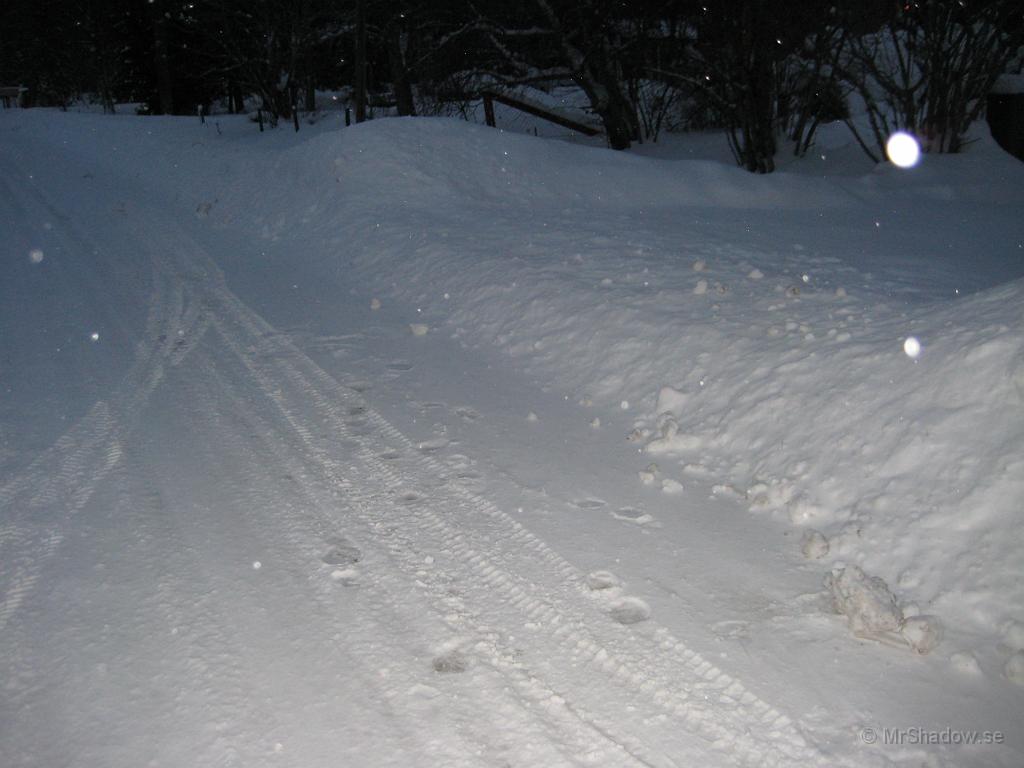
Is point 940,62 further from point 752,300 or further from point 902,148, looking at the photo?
point 752,300

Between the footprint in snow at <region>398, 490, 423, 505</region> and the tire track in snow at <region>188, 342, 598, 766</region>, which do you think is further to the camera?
the footprint in snow at <region>398, 490, 423, 505</region>

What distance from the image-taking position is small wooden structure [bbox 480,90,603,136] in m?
18.2

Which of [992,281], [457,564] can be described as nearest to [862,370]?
[457,564]

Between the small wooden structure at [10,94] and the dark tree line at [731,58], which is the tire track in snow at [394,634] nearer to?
the dark tree line at [731,58]

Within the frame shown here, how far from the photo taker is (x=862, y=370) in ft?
14.8

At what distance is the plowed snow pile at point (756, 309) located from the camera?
3545 mm

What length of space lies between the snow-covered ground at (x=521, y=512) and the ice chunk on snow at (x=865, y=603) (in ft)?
0.05

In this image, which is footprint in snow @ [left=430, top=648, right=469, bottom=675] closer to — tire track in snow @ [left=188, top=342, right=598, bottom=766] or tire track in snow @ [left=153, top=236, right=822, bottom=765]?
tire track in snow @ [left=188, top=342, right=598, bottom=766]

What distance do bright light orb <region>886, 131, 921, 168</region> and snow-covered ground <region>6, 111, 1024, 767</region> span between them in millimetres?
7157

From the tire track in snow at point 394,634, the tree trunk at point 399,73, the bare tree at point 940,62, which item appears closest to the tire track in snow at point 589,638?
the tire track in snow at point 394,634

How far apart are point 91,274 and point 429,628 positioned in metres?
7.26

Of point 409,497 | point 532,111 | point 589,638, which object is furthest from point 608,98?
point 589,638

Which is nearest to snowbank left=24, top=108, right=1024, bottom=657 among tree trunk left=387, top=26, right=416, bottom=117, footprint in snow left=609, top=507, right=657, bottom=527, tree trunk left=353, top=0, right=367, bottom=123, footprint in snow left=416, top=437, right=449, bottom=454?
footprint in snow left=609, top=507, right=657, bottom=527

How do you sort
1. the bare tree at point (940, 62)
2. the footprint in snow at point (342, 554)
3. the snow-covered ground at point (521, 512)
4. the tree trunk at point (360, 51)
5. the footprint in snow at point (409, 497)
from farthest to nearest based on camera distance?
the tree trunk at point (360, 51) < the bare tree at point (940, 62) < the footprint in snow at point (409, 497) < the footprint in snow at point (342, 554) < the snow-covered ground at point (521, 512)
